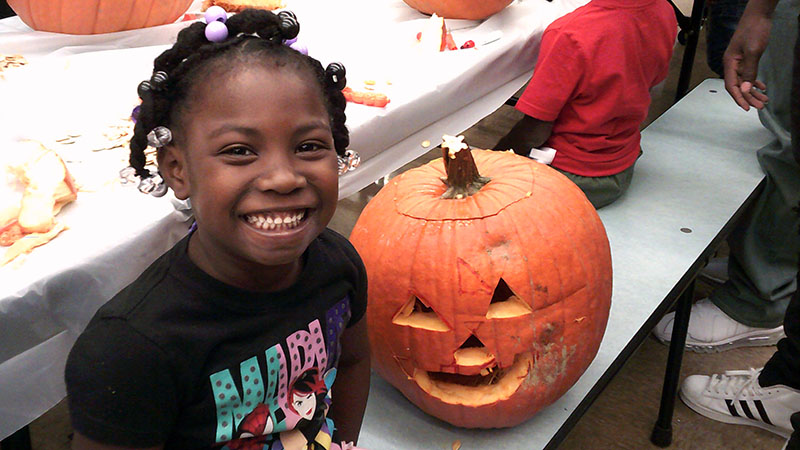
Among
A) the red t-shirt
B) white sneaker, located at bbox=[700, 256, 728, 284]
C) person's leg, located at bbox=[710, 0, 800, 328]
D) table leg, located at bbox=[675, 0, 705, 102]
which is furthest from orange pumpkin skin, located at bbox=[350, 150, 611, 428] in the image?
table leg, located at bbox=[675, 0, 705, 102]

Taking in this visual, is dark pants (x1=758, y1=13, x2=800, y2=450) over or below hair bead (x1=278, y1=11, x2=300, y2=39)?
below

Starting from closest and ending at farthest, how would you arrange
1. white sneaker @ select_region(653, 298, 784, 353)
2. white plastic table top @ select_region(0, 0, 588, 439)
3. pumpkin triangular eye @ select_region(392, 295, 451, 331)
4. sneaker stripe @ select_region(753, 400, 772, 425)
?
white plastic table top @ select_region(0, 0, 588, 439) → pumpkin triangular eye @ select_region(392, 295, 451, 331) → sneaker stripe @ select_region(753, 400, 772, 425) → white sneaker @ select_region(653, 298, 784, 353)

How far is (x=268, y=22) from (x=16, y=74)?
3.24 ft

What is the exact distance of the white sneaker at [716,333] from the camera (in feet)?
7.53

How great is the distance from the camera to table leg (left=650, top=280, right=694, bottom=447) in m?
1.83

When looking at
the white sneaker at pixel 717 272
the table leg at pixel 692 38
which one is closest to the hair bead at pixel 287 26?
the white sneaker at pixel 717 272

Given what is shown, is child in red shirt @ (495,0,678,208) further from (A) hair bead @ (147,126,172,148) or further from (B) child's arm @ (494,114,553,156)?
(A) hair bead @ (147,126,172,148)

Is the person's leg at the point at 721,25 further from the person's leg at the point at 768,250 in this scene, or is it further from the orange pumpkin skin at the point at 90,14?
the orange pumpkin skin at the point at 90,14

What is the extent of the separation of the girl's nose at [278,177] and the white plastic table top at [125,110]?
1.47 ft

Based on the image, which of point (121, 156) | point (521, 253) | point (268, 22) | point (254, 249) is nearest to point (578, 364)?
point (521, 253)

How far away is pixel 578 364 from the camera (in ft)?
4.20

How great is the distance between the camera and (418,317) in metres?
1.26

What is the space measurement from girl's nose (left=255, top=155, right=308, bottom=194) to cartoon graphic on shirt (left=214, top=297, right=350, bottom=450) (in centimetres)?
21

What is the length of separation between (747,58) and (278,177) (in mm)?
1644
